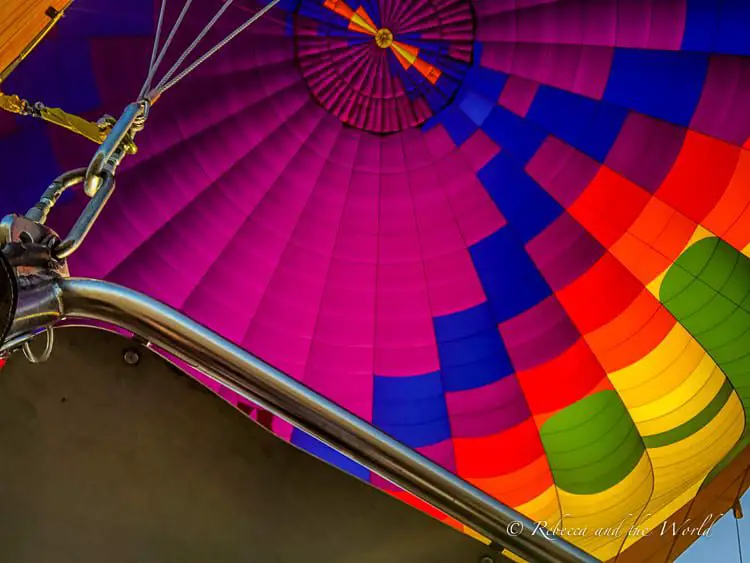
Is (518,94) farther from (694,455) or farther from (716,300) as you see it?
(694,455)

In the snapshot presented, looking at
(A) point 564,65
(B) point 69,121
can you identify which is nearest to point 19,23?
(B) point 69,121

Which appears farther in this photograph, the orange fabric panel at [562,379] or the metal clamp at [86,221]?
the orange fabric panel at [562,379]

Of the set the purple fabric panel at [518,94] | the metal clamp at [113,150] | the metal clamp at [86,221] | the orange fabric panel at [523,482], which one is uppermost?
the purple fabric panel at [518,94]

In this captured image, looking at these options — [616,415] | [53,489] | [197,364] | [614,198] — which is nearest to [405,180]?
→ [614,198]

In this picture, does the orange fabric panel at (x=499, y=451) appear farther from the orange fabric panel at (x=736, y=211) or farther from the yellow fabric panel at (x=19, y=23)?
the yellow fabric panel at (x=19, y=23)

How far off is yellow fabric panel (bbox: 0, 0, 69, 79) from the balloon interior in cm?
95

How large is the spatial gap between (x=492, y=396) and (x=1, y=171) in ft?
6.56

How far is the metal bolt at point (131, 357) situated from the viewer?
2.88 meters

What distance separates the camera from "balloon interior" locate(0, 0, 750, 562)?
247 centimetres

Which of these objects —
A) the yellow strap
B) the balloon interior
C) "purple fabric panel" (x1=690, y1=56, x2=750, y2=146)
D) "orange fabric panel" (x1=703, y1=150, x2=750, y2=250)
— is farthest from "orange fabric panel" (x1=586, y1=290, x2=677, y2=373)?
the yellow strap

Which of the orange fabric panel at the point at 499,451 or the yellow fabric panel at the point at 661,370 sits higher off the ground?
the yellow fabric panel at the point at 661,370

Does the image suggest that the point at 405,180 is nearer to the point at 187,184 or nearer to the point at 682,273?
the point at 187,184

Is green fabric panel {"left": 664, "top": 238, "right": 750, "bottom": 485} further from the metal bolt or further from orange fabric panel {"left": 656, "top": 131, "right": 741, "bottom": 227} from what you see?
the metal bolt

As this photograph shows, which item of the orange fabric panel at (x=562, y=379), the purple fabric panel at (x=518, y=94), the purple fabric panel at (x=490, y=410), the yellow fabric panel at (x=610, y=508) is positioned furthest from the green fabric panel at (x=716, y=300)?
the purple fabric panel at (x=518, y=94)
